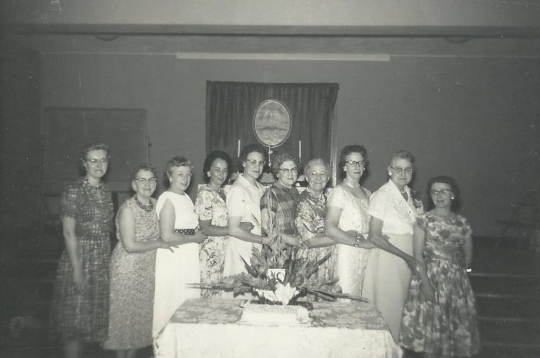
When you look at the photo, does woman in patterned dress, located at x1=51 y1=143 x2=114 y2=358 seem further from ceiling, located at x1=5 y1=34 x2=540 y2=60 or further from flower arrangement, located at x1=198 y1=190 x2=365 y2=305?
ceiling, located at x1=5 y1=34 x2=540 y2=60

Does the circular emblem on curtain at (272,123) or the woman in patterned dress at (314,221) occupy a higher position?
the circular emblem on curtain at (272,123)

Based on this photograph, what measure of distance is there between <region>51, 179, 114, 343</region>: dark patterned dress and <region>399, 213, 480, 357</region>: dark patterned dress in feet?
7.22

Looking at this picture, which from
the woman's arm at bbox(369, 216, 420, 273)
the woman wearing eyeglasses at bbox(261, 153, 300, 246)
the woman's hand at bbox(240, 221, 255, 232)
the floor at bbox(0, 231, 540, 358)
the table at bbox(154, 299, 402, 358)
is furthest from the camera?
the floor at bbox(0, 231, 540, 358)

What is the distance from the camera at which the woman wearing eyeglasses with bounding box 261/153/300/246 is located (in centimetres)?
332

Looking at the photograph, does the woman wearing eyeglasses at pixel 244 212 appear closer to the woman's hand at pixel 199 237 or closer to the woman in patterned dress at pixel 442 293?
the woman's hand at pixel 199 237

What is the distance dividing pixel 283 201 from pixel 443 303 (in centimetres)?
136

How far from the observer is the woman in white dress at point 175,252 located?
127 inches

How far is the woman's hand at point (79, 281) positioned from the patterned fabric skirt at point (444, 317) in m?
2.30

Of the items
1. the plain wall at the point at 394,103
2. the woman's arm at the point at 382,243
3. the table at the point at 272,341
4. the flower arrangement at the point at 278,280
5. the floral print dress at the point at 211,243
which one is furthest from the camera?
the plain wall at the point at 394,103

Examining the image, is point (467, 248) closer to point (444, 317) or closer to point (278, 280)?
point (444, 317)

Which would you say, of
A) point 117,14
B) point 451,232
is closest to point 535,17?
point 451,232

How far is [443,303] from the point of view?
10.6 feet

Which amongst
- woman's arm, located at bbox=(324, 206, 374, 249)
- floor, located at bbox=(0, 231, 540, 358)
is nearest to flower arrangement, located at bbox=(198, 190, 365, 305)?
woman's arm, located at bbox=(324, 206, 374, 249)

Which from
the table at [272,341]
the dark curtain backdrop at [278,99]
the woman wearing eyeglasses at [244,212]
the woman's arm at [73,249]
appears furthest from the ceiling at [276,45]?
the table at [272,341]
